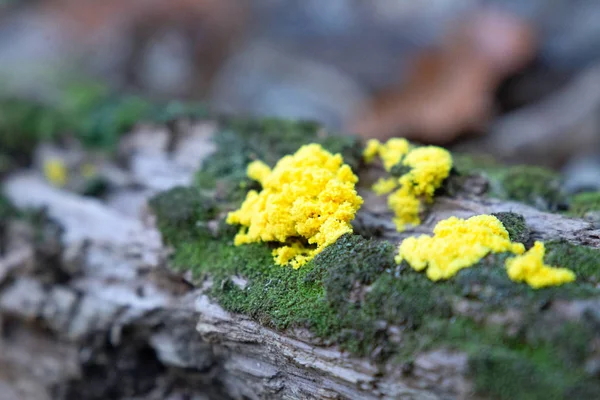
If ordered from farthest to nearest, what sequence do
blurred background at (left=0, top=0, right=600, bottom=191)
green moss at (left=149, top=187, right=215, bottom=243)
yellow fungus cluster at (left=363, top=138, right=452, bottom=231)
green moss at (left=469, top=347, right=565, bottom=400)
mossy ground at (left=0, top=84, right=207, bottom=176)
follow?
1. blurred background at (left=0, top=0, right=600, bottom=191)
2. mossy ground at (left=0, top=84, right=207, bottom=176)
3. green moss at (left=149, top=187, right=215, bottom=243)
4. yellow fungus cluster at (left=363, top=138, right=452, bottom=231)
5. green moss at (left=469, top=347, right=565, bottom=400)

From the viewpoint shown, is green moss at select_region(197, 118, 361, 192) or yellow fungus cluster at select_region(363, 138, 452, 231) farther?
green moss at select_region(197, 118, 361, 192)

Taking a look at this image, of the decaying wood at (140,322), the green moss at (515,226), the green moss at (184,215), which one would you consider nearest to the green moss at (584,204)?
the decaying wood at (140,322)

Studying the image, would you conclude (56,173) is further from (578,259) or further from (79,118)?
(578,259)

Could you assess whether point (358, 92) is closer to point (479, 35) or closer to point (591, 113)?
point (479, 35)

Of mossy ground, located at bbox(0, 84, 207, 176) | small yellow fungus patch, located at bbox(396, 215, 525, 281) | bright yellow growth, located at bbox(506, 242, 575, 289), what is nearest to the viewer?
bright yellow growth, located at bbox(506, 242, 575, 289)

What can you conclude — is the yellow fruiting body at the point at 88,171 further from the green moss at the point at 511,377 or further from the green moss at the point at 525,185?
the green moss at the point at 511,377

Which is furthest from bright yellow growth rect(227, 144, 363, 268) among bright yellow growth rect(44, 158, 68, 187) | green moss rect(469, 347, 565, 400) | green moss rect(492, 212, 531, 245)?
bright yellow growth rect(44, 158, 68, 187)

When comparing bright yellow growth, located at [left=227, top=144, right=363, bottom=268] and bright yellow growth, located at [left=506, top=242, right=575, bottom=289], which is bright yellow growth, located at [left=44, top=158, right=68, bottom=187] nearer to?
bright yellow growth, located at [left=227, top=144, right=363, bottom=268]
